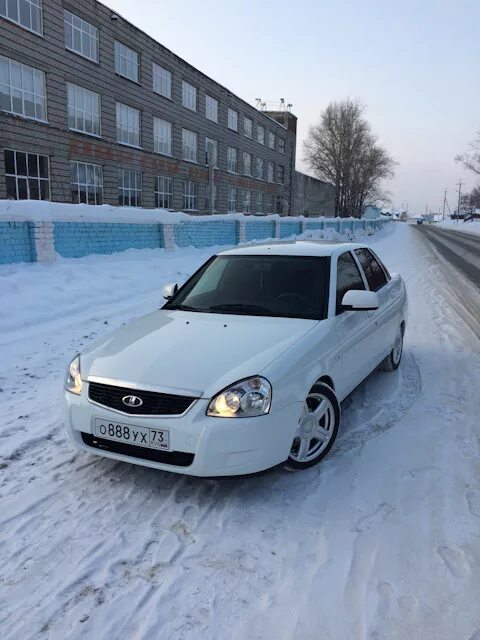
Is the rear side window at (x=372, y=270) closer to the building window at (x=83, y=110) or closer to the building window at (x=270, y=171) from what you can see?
the building window at (x=83, y=110)

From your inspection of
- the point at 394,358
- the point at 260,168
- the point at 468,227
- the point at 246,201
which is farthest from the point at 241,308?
the point at 468,227

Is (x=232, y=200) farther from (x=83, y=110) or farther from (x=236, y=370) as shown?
(x=236, y=370)

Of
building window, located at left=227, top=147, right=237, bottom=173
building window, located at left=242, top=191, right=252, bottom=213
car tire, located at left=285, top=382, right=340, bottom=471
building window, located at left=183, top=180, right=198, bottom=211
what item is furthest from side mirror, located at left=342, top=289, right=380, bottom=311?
building window, located at left=242, top=191, right=252, bottom=213

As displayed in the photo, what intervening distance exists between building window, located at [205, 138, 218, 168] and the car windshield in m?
32.8

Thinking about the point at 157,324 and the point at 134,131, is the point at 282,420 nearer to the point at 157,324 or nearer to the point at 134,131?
the point at 157,324

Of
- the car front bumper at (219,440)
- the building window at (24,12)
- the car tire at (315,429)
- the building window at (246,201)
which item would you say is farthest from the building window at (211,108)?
the car front bumper at (219,440)

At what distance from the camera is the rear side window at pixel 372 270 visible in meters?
5.15

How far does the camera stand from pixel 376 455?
12.2 feet

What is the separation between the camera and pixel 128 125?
27.2 m

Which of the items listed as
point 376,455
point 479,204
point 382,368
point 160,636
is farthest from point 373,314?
point 479,204

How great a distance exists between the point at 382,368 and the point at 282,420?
112 inches

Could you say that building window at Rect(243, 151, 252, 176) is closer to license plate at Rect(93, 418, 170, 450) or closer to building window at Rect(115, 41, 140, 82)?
building window at Rect(115, 41, 140, 82)

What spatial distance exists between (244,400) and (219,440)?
266 millimetres

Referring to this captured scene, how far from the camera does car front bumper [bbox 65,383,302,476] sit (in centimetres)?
292
